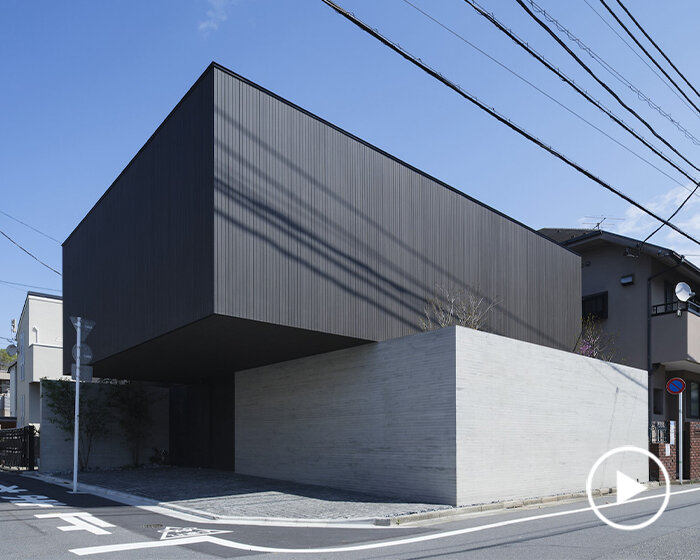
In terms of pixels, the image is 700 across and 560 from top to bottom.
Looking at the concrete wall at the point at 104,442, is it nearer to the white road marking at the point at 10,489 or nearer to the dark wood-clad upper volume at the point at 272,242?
the dark wood-clad upper volume at the point at 272,242

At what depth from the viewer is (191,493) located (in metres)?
14.2

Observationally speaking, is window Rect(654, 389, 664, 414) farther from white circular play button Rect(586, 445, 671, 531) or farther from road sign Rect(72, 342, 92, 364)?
road sign Rect(72, 342, 92, 364)

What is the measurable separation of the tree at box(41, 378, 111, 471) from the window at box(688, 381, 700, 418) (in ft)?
73.9

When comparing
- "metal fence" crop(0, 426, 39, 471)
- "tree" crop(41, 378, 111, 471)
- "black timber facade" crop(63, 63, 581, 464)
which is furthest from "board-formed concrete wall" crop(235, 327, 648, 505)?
"metal fence" crop(0, 426, 39, 471)

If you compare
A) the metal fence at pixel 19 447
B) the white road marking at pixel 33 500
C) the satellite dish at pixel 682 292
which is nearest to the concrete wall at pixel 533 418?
the satellite dish at pixel 682 292

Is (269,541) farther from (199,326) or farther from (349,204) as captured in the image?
(349,204)

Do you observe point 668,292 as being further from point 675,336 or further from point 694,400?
point 694,400

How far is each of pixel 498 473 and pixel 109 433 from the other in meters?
15.3

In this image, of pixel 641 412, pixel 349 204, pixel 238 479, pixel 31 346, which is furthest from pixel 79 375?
pixel 31 346

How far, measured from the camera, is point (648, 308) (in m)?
23.3

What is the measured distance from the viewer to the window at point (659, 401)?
2405cm

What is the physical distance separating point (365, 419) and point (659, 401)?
15215mm

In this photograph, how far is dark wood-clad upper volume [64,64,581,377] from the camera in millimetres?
12234

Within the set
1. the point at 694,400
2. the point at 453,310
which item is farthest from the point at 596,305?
the point at 453,310
